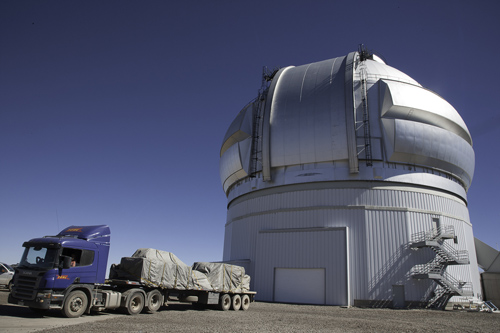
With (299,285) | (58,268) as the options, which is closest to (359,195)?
(299,285)

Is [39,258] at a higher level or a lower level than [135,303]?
higher

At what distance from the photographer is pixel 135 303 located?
45.7ft

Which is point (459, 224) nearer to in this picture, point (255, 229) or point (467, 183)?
point (467, 183)

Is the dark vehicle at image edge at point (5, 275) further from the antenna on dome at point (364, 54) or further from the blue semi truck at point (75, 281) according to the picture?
the antenna on dome at point (364, 54)

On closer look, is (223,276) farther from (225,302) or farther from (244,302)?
(244,302)

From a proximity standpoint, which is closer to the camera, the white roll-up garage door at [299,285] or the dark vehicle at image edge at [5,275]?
the dark vehicle at image edge at [5,275]

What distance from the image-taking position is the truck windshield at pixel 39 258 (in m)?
12.3

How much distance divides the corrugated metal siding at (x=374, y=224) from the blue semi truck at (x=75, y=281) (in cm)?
1301

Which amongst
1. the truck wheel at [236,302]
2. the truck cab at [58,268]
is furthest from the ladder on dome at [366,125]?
the truck cab at [58,268]

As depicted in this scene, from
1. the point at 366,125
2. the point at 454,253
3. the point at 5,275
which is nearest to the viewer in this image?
the point at 5,275

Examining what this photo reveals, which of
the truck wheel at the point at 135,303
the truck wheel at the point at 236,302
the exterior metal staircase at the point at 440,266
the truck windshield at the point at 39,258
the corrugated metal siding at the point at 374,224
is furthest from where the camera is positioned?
the corrugated metal siding at the point at 374,224

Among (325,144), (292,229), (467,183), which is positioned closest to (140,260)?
(292,229)

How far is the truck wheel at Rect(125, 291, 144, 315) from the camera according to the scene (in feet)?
44.0

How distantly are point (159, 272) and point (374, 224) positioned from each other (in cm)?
1529
